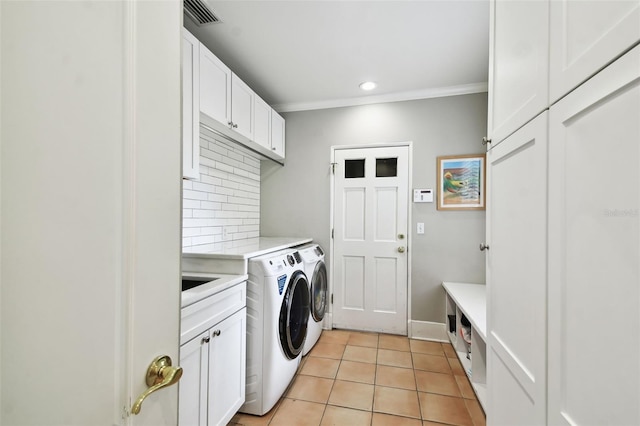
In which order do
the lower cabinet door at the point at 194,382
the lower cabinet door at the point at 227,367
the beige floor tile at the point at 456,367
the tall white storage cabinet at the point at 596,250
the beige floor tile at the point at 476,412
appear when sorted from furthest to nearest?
the beige floor tile at the point at 456,367, the beige floor tile at the point at 476,412, the lower cabinet door at the point at 227,367, the lower cabinet door at the point at 194,382, the tall white storage cabinet at the point at 596,250

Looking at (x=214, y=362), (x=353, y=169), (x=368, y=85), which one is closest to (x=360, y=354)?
(x=214, y=362)

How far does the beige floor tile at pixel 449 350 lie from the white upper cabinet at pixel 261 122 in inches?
102

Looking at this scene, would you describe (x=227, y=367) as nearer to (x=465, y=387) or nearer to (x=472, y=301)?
(x=465, y=387)

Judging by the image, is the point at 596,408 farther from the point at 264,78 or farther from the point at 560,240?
the point at 264,78

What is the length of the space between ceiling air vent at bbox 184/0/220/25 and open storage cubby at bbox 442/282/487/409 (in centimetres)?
250

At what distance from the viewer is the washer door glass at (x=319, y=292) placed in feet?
8.55

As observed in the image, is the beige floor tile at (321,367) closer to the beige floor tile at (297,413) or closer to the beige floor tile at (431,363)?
the beige floor tile at (297,413)

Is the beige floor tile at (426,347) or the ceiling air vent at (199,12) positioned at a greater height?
the ceiling air vent at (199,12)

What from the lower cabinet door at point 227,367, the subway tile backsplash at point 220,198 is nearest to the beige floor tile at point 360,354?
the lower cabinet door at point 227,367

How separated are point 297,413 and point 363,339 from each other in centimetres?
123

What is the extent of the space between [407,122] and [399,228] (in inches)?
44.1

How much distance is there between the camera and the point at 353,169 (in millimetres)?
3104

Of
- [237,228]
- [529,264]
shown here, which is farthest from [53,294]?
[237,228]

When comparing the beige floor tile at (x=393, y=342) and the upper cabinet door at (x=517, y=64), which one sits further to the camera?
the beige floor tile at (x=393, y=342)
